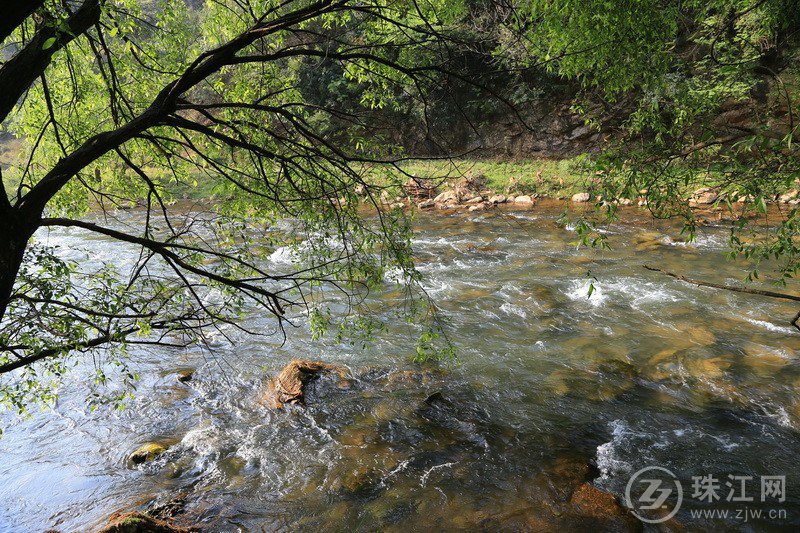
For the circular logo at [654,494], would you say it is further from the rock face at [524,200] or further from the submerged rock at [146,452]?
the rock face at [524,200]

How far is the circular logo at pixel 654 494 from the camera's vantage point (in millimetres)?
5062

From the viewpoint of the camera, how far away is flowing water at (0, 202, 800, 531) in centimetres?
540

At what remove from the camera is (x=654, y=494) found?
17.6ft

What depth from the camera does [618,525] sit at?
4875 millimetres

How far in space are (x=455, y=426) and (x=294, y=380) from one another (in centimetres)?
267

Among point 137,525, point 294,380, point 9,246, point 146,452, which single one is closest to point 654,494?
point 294,380

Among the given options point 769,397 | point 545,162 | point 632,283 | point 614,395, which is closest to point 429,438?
point 614,395

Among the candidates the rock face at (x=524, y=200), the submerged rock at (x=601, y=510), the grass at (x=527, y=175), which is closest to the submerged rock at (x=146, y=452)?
the submerged rock at (x=601, y=510)

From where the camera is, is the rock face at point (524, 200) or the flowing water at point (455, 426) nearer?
the flowing water at point (455, 426)

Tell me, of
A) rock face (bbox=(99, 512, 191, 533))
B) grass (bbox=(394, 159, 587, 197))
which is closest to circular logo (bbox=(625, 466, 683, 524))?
rock face (bbox=(99, 512, 191, 533))

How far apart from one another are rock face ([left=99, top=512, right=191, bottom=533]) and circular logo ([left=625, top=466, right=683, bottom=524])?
472cm

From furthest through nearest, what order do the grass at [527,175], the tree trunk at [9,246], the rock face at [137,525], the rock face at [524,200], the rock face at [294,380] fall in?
1. the grass at [527,175]
2. the rock face at [524,200]
3. the rock face at [294,380]
4. the rock face at [137,525]
5. the tree trunk at [9,246]

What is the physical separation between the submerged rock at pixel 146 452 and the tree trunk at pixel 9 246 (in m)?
3.78
